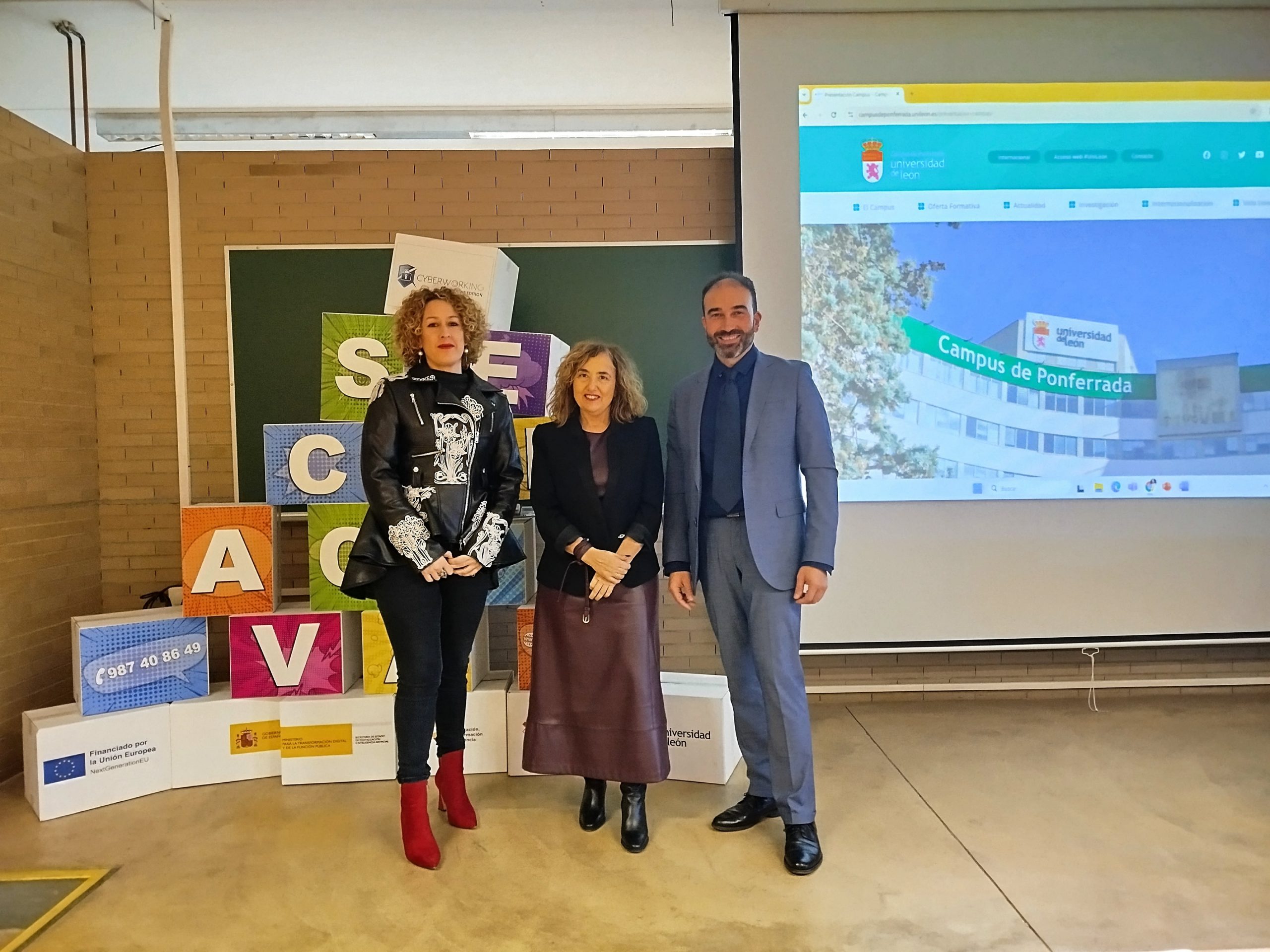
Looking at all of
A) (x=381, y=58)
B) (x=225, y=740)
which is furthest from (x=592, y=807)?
(x=381, y=58)

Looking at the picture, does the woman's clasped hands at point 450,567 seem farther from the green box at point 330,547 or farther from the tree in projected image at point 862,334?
Result: the tree in projected image at point 862,334

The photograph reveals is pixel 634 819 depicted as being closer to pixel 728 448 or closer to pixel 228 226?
pixel 728 448

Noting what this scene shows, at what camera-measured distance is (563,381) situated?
2467mm

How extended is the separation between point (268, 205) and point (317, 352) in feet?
2.28

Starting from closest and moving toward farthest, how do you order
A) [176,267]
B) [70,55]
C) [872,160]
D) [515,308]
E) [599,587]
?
[599,587] < [872,160] < [176,267] < [515,308] < [70,55]

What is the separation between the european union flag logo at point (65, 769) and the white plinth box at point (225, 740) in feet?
0.91

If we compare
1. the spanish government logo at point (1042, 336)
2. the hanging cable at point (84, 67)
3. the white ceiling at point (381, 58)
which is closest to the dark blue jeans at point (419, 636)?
the spanish government logo at point (1042, 336)

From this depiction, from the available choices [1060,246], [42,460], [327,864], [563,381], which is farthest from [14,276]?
[1060,246]

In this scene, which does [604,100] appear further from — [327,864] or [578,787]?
[327,864]

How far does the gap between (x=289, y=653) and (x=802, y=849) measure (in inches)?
77.7

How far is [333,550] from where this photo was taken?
3.07 meters

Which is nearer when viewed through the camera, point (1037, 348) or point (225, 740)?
point (225, 740)

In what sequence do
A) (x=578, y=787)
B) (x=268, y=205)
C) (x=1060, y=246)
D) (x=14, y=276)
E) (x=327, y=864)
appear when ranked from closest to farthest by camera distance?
(x=327, y=864), (x=578, y=787), (x=14, y=276), (x=1060, y=246), (x=268, y=205)

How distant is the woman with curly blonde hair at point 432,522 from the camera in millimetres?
2312
